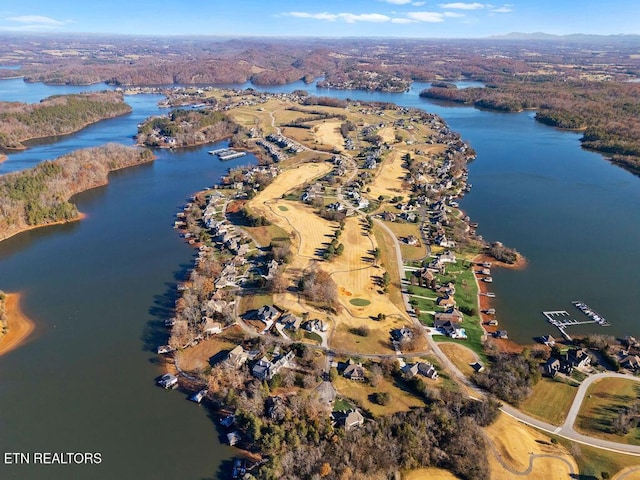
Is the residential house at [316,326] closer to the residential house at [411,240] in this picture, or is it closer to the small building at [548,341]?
the small building at [548,341]

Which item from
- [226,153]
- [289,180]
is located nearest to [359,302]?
[289,180]

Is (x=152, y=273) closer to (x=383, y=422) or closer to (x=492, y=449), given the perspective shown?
(x=383, y=422)

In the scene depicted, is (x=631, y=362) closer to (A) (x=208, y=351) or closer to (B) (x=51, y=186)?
(A) (x=208, y=351)

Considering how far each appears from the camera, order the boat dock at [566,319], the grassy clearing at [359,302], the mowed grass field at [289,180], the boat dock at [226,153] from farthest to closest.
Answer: the boat dock at [226,153], the mowed grass field at [289,180], the grassy clearing at [359,302], the boat dock at [566,319]

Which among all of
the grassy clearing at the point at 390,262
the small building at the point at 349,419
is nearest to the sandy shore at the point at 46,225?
the grassy clearing at the point at 390,262

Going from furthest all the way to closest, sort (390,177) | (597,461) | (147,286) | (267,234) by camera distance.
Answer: (390,177)
(267,234)
(147,286)
(597,461)

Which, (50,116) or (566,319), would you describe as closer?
(566,319)

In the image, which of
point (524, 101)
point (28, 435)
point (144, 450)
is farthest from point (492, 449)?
point (524, 101)
